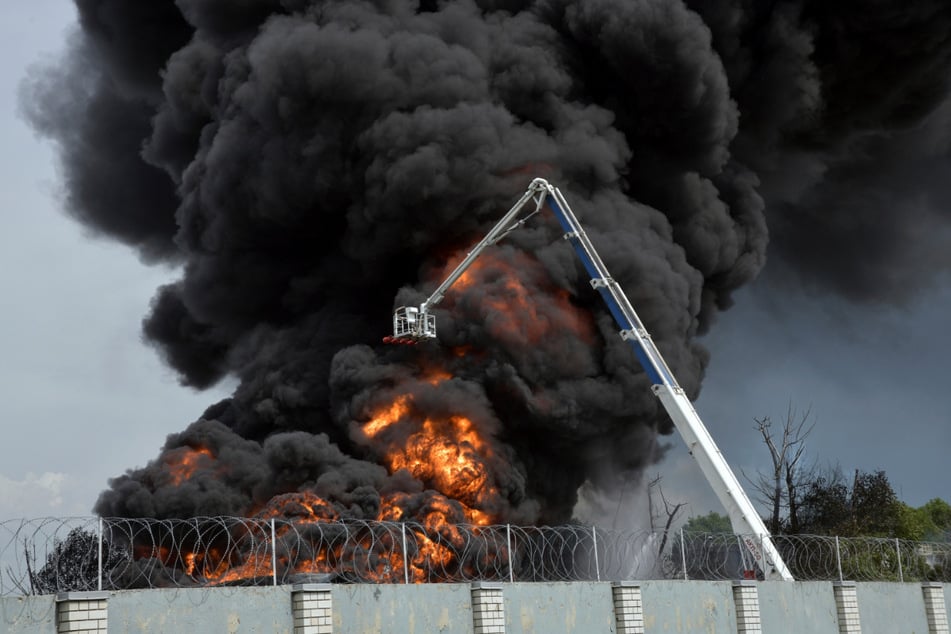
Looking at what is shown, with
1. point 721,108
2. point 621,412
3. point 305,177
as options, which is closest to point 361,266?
point 305,177

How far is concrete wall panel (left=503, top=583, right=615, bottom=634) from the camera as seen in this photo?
19016 millimetres

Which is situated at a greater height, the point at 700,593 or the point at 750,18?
the point at 750,18

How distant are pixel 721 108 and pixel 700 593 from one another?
22525mm

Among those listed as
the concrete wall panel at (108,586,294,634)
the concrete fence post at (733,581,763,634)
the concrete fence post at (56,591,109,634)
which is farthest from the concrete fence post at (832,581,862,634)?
the concrete fence post at (56,591,109,634)

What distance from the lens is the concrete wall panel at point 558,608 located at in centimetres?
1902

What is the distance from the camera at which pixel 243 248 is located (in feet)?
135

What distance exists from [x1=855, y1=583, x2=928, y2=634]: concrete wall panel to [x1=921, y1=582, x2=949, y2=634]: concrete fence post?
15cm

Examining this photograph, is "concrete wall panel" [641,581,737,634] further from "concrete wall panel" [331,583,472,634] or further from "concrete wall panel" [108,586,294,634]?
"concrete wall panel" [108,586,294,634]

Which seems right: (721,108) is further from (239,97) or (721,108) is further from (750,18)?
(239,97)

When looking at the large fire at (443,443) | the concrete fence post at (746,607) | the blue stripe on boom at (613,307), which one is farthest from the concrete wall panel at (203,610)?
the blue stripe on boom at (613,307)

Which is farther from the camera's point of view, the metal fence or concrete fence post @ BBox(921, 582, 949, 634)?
concrete fence post @ BBox(921, 582, 949, 634)

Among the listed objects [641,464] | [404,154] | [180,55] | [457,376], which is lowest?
[641,464]

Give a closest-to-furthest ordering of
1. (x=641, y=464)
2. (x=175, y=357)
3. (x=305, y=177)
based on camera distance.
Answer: (x=305, y=177), (x=641, y=464), (x=175, y=357)

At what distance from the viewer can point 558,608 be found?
19.7 m
